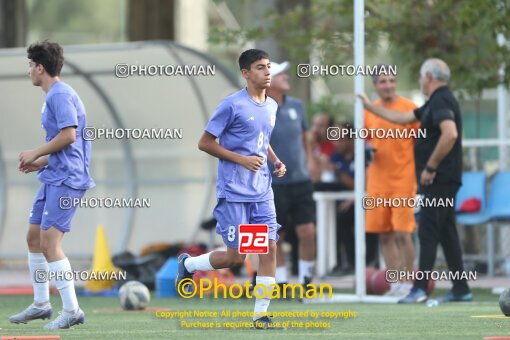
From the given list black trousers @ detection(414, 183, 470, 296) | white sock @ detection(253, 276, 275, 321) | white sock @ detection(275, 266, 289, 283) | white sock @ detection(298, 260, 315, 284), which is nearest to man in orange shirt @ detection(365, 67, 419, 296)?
white sock @ detection(298, 260, 315, 284)

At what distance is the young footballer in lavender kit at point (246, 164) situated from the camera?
10438mm

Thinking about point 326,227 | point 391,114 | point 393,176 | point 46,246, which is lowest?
point 326,227

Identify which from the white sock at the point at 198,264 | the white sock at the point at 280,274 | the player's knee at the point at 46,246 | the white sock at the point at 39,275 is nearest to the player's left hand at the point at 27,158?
the player's knee at the point at 46,246

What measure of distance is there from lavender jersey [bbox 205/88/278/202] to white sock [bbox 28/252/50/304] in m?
1.46

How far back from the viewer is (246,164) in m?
10.4

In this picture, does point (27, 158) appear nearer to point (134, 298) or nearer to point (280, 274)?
point (134, 298)

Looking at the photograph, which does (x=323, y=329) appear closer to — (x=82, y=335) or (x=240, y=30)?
(x=82, y=335)

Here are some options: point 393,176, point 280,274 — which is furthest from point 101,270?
point 393,176

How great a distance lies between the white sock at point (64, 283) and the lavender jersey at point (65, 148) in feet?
1.87

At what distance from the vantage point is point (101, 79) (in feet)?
63.4

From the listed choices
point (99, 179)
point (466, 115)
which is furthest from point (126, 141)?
point (466, 115)

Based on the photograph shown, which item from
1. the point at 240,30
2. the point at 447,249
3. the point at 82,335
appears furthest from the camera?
the point at 240,30

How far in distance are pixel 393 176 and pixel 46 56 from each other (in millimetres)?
5104

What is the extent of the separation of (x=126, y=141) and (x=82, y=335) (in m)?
9.87
